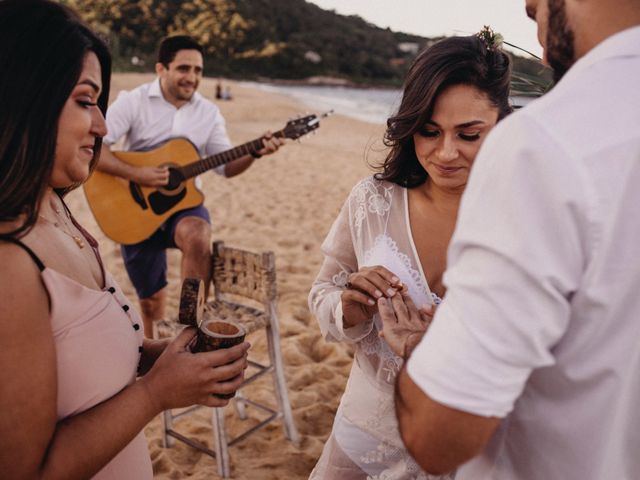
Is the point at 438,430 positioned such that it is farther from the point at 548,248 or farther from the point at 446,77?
the point at 446,77

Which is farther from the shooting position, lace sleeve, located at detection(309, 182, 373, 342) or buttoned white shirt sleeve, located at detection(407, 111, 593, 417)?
lace sleeve, located at detection(309, 182, 373, 342)

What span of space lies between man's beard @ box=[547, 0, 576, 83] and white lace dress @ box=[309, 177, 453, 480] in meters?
0.91

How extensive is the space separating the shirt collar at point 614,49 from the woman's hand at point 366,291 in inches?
29.1

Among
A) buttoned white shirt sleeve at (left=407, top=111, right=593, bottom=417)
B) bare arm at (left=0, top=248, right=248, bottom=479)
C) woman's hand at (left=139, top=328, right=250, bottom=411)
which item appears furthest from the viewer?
woman's hand at (left=139, top=328, right=250, bottom=411)

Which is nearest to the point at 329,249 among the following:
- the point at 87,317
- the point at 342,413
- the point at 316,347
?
the point at 342,413

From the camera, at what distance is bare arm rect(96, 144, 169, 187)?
12.3ft

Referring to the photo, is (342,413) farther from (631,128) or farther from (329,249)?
(631,128)

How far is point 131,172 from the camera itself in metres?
3.77

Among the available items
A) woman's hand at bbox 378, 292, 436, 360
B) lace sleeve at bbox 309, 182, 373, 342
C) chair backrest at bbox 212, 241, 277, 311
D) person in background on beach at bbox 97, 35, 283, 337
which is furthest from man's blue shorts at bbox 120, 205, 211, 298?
woman's hand at bbox 378, 292, 436, 360

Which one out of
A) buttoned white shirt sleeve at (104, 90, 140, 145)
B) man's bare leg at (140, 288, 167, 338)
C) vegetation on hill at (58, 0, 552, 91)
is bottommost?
man's bare leg at (140, 288, 167, 338)

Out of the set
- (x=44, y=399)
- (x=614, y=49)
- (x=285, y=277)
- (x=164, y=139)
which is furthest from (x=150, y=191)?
(x=614, y=49)

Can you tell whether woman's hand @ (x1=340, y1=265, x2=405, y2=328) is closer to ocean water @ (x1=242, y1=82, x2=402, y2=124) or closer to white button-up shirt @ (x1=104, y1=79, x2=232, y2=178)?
white button-up shirt @ (x1=104, y1=79, x2=232, y2=178)

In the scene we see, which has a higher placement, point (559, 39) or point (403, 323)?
point (559, 39)

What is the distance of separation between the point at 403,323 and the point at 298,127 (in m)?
3.01
